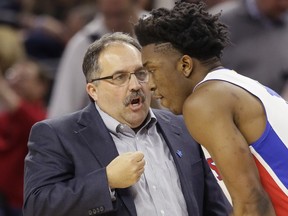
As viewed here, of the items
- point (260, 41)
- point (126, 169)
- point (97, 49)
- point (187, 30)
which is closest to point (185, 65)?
point (187, 30)

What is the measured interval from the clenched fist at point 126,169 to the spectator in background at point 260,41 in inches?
122

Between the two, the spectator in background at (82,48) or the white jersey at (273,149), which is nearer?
the white jersey at (273,149)

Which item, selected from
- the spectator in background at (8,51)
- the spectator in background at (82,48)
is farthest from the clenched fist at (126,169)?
the spectator in background at (8,51)

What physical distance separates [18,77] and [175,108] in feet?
11.7

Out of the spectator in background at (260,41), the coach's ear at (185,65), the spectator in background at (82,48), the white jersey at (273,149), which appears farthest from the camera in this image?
the spectator in background at (260,41)

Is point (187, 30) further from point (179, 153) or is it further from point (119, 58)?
point (179, 153)

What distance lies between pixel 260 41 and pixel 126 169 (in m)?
3.46

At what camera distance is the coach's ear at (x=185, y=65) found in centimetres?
398

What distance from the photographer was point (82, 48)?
690cm

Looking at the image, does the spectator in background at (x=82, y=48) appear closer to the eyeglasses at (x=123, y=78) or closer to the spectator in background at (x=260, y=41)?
the spectator in background at (x=260, y=41)

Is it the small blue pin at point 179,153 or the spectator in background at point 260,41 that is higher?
the small blue pin at point 179,153

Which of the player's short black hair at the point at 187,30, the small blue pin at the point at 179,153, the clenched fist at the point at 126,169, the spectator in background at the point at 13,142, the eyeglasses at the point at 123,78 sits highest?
the player's short black hair at the point at 187,30

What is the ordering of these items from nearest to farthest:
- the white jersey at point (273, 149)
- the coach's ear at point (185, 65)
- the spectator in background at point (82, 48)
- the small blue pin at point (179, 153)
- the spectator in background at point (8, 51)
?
the white jersey at point (273, 149), the coach's ear at point (185, 65), the small blue pin at point (179, 153), the spectator in background at point (82, 48), the spectator in background at point (8, 51)

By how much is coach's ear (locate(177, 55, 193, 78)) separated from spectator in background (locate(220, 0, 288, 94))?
3.13 m
